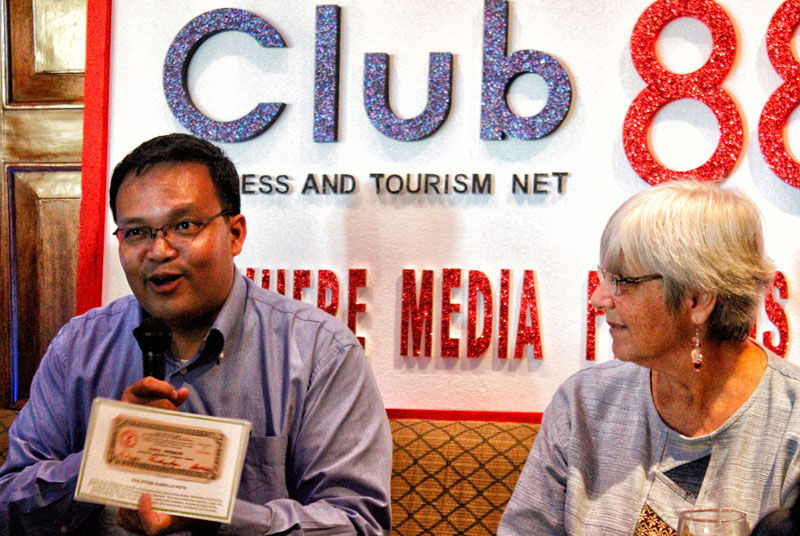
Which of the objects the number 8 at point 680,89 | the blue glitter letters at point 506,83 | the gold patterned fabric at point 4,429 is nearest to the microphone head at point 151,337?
the gold patterned fabric at point 4,429

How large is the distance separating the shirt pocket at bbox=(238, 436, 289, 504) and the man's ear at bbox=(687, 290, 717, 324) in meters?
0.97

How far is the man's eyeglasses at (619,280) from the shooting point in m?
1.95

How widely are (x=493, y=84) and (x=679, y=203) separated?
1.00m

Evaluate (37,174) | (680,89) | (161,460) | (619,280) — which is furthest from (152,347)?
(37,174)

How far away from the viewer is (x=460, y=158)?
9.30 ft

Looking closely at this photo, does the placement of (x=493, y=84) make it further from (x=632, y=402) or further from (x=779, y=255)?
(x=632, y=402)

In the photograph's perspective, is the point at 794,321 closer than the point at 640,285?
No

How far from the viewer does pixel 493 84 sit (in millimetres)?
2787

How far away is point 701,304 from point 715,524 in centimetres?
76

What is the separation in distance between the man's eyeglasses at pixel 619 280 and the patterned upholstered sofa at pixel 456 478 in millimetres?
730

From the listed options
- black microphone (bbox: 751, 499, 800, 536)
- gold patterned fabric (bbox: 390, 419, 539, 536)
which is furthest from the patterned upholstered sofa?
black microphone (bbox: 751, 499, 800, 536)

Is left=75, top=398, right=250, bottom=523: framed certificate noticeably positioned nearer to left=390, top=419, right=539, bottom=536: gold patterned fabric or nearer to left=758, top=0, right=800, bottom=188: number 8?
left=390, top=419, right=539, bottom=536: gold patterned fabric

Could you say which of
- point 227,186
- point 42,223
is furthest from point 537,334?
point 42,223

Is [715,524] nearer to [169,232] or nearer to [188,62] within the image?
[169,232]
